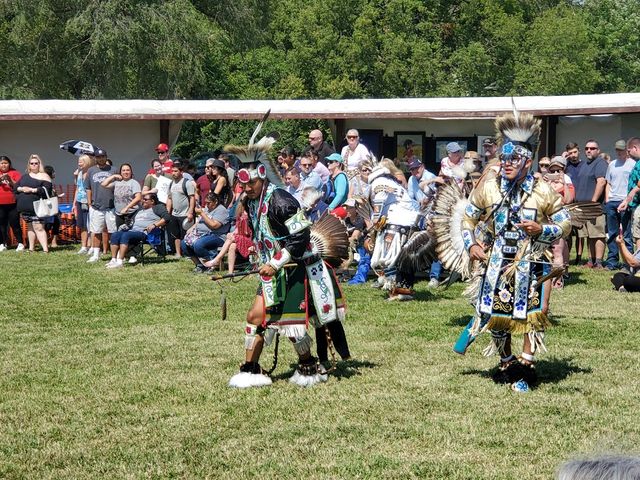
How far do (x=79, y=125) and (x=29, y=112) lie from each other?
108 cm

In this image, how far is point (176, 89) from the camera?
27.8 meters

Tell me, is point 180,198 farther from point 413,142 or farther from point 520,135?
point 520,135

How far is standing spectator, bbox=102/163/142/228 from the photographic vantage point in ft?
47.2

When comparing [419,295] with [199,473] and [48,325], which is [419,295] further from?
[199,473]

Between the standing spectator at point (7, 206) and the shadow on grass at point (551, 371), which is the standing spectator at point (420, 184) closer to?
the shadow on grass at point (551, 371)

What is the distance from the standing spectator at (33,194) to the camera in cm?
1577

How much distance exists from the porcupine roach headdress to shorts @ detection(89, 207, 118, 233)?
8.98 m

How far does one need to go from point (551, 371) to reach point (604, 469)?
556 centimetres

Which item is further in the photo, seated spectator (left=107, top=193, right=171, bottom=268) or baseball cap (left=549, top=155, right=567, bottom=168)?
seated spectator (left=107, top=193, right=171, bottom=268)

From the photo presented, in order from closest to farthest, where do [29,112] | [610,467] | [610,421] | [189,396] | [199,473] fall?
1. [610,467]
2. [199,473]
3. [610,421]
4. [189,396]
5. [29,112]

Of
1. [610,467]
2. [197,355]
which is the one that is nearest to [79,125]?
[197,355]

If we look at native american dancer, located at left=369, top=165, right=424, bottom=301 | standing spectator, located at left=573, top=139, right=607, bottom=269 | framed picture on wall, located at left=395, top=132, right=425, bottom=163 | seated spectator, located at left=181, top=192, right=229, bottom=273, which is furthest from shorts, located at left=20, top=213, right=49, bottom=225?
standing spectator, located at left=573, top=139, right=607, bottom=269

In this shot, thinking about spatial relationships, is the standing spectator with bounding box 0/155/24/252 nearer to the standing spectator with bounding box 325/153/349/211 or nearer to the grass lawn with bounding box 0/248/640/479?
the grass lawn with bounding box 0/248/640/479

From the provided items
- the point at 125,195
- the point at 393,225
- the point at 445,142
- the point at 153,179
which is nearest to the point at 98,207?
the point at 125,195
